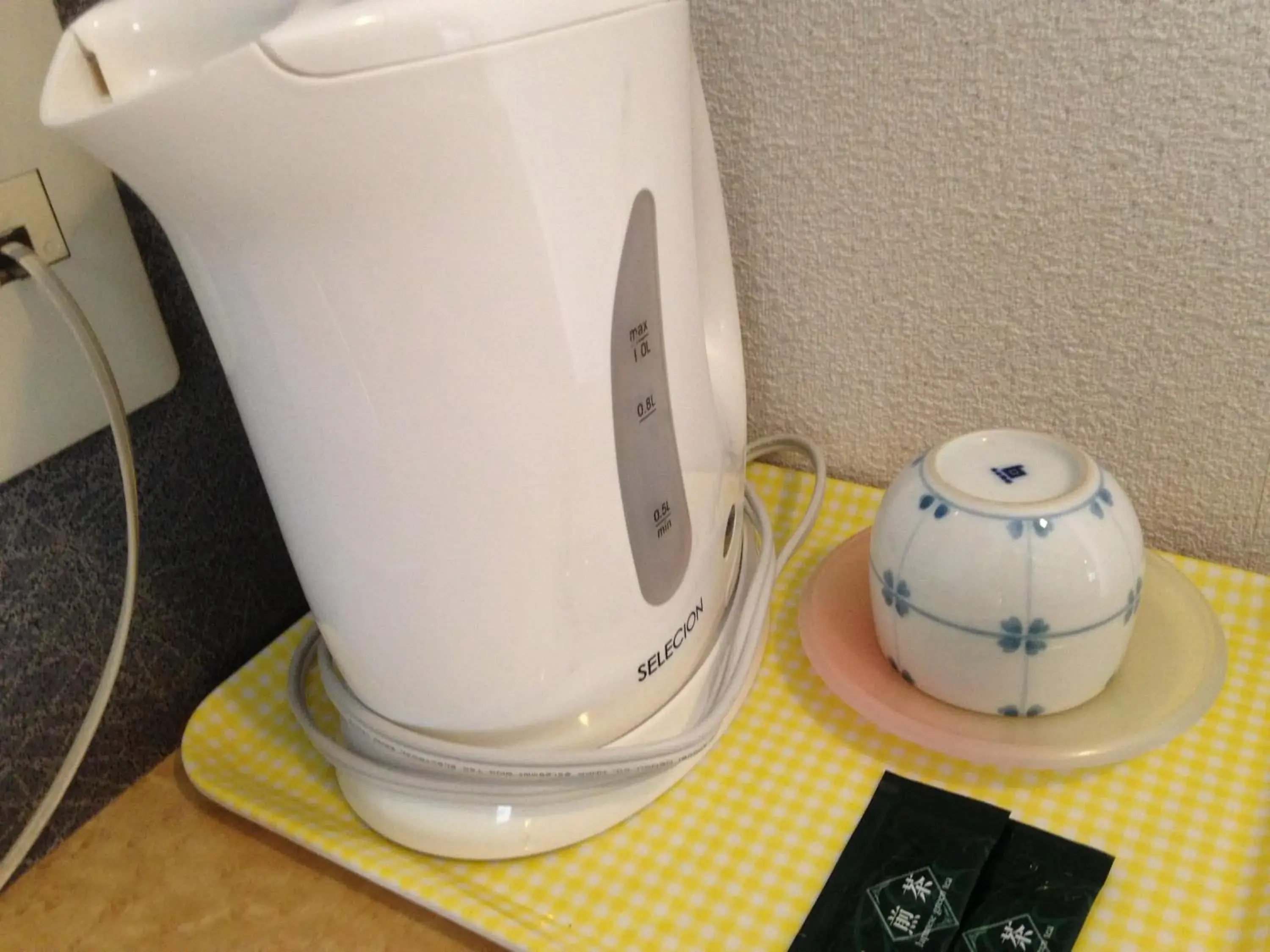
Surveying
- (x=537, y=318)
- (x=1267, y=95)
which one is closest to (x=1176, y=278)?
(x=1267, y=95)

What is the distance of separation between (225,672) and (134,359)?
0.64 ft

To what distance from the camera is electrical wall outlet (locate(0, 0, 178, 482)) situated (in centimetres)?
43

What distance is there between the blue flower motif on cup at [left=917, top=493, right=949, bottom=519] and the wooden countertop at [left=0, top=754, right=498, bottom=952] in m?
0.26

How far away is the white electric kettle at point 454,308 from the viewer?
0.98ft

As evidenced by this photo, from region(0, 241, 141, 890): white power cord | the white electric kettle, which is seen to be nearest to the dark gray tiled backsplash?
region(0, 241, 141, 890): white power cord

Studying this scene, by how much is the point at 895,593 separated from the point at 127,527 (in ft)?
1.18

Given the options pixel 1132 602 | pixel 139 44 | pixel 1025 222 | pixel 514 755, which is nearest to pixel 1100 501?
pixel 1132 602

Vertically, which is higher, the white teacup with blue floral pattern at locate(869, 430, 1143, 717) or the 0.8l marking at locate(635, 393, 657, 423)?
the 0.8l marking at locate(635, 393, 657, 423)

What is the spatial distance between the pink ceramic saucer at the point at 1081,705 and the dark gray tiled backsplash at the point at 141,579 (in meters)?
0.32

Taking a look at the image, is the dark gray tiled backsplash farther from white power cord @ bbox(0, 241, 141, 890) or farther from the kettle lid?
the kettle lid

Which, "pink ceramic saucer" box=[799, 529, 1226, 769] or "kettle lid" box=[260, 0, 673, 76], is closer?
"kettle lid" box=[260, 0, 673, 76]

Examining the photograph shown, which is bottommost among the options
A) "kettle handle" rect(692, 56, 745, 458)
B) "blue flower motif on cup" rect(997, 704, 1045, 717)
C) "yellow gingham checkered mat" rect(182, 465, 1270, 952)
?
"yellow gingham checkered mat" rect(182, 465, 1270, 952)

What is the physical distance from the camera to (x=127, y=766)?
542 millimetres

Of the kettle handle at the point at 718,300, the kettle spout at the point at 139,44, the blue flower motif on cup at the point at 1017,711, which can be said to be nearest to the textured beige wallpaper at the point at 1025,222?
the kettle handle at the point at 718,300
